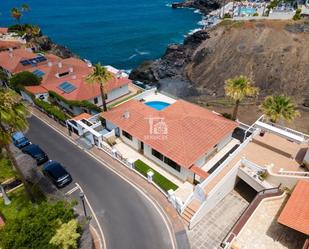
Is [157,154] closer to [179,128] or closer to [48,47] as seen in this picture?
[179,128]

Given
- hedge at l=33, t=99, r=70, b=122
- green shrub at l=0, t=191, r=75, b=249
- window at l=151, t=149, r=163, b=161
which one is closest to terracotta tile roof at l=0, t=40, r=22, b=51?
hedge at l=33, t=99, r=70, b=122

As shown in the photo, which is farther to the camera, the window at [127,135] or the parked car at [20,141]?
the parked car at [20,141]

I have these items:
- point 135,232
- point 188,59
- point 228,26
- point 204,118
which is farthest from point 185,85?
point 135,232

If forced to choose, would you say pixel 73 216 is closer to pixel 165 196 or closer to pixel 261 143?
pixel 165 196

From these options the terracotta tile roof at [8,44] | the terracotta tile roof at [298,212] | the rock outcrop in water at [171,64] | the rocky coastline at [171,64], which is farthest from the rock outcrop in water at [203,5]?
the terracotta tile roof at [298,212]

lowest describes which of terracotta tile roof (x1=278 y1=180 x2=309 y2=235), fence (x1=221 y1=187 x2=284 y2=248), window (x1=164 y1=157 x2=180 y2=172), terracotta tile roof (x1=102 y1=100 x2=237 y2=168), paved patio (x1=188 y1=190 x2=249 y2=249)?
paved patio (x1=188 y1=190 x2=249 y2=249)

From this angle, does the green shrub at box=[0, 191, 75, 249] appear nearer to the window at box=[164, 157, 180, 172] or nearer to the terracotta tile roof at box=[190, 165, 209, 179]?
the window at box=[164, 157, 180, 172]

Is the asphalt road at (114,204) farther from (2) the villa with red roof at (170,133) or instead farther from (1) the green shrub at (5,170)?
(1) the green shrub at (5,170)

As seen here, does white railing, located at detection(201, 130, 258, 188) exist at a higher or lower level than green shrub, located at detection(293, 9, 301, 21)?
lower
